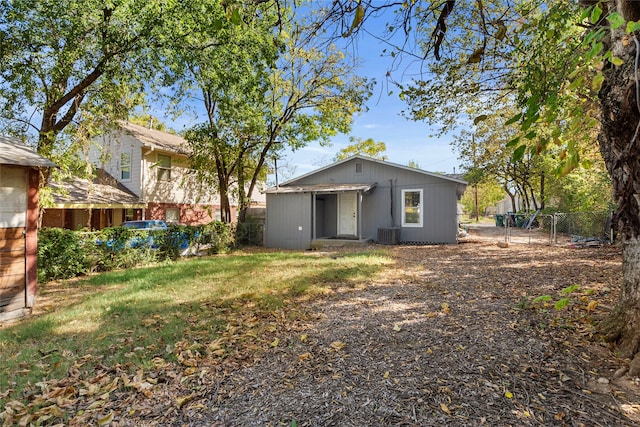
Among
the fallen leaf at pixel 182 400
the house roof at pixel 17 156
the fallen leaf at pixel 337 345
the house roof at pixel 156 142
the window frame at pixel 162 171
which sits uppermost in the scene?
the house roof at pixel 156 142

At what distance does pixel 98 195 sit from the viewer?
48.4 ft

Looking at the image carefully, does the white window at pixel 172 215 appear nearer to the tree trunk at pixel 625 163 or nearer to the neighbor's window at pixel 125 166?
the neighbor's window at pixel 125 166

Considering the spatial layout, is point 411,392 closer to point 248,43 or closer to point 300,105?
point 248,43

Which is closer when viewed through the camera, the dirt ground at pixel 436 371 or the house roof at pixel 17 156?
the dirt ground at pixel 436 371

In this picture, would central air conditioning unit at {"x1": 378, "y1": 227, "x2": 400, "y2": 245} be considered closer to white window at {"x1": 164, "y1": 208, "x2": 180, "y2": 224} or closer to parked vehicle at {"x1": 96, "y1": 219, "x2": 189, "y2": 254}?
parked vehicle at {"x1": 96, "y1": 219, "x2": 189, "y2": 254}

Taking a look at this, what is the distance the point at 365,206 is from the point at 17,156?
11919 millimetres

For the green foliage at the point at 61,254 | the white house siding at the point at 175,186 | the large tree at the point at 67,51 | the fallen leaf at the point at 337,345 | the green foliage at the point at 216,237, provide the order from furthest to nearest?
1. the white house siding at the point at 175,186
2. the green foliage at the point at 216,237
3. the green foliage at the point at 61,254
4. the large tree at the point at 67,51
5. the fallen leaf at the point at 337,345

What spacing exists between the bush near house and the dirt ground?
6.70m

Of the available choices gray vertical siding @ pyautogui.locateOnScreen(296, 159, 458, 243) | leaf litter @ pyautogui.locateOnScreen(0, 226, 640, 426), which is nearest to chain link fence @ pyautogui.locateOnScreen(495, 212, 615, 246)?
gray vertical siding @ pyautogui.locateOnScreen(296, 159, 458, 243)

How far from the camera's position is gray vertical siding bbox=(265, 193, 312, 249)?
14.4 metres

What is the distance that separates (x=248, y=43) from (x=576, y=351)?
9.92m

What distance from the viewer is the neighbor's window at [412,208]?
45.3 feet

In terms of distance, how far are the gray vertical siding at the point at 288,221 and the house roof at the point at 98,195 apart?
253 inches

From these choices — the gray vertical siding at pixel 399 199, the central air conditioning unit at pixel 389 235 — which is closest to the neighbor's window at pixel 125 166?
the gray vertical siding at pixel 399 199
